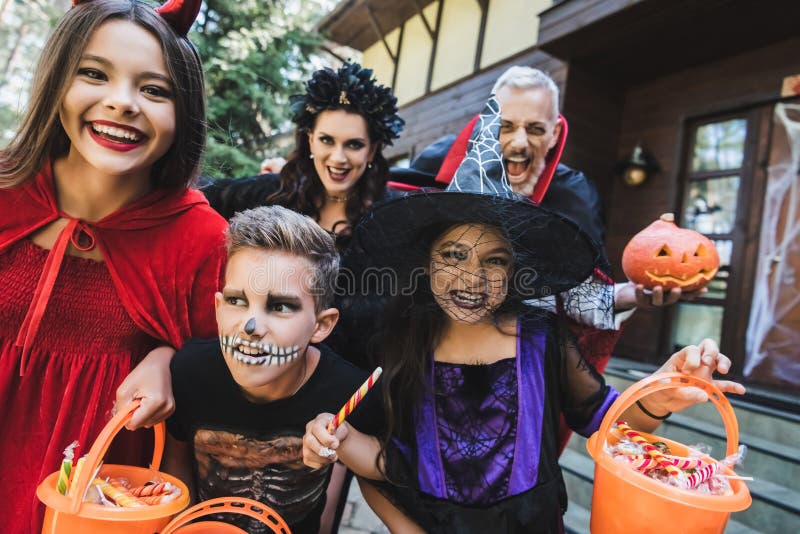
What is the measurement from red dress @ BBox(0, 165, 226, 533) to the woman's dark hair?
2.91ft

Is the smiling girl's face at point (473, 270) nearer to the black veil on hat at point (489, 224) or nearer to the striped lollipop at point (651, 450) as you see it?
the black veil on hat at point (489, 224)

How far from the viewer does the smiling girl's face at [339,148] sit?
2402 millimetres

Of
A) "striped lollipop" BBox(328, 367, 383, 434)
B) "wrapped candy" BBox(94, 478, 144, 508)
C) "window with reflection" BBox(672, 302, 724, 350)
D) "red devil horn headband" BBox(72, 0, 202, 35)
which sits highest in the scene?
"red devil horn headband" BBox(72, 0, 202, 35)

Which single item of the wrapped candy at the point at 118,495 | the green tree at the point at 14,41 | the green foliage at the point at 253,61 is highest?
the green tree at the point at 14,41

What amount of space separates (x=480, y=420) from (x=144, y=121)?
1406 millimetres

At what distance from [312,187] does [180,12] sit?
43.4 inches

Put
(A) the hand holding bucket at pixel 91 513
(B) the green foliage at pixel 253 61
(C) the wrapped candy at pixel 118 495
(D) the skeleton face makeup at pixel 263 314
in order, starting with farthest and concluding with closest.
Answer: (B) the green foliage at pixel 253 61, (D) the skeleton face makeup at pixel 263 314, (C) the wrapped candy at pixel 118 495, (A) the hand holding bucket at pixel 91 513

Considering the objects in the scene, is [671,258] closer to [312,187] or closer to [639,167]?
[312,187]

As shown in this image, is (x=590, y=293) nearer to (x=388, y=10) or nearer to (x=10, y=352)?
(x=10, y=352)

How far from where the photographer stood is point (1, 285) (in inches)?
58.9

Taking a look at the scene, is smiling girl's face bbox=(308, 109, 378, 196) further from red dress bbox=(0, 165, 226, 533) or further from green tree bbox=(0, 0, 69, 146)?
green tree bbox=(0, 0, 69, 146)

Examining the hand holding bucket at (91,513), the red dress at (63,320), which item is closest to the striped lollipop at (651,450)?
the hand holding bucket at (91,513)

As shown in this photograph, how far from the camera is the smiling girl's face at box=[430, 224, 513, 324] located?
1630 millimetres

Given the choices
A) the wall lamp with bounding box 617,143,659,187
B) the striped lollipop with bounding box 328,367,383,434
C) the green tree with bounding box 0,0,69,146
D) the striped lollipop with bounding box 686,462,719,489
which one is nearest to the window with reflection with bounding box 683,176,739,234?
the wall lamp with bounding box 617,143,659,187
